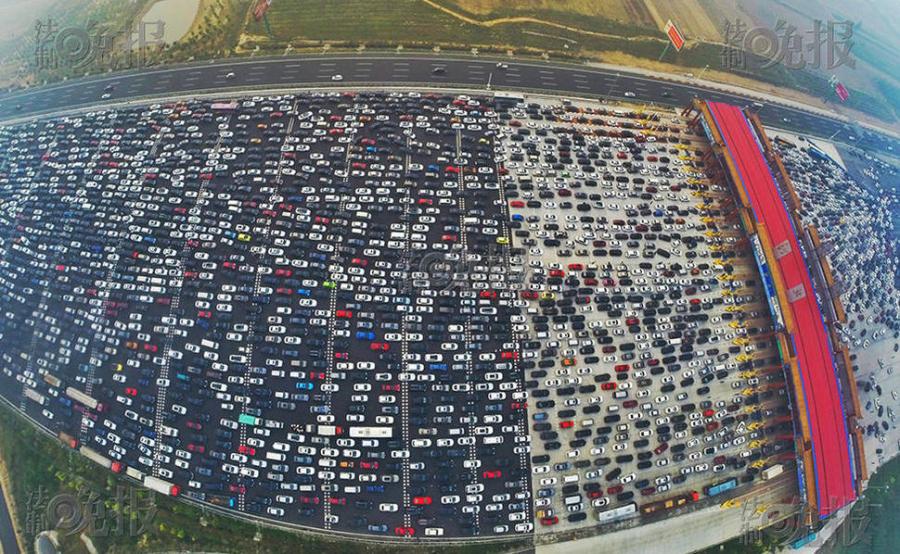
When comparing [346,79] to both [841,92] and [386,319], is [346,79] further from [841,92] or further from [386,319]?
[841,92]

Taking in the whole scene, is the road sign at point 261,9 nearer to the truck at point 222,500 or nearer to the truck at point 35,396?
the truck at point 35,396

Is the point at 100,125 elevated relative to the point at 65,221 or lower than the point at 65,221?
elevated

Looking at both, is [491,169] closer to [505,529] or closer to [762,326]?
[762,326]

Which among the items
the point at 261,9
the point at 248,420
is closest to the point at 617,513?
the point at 248,420

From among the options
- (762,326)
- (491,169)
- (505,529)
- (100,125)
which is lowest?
(505,529)

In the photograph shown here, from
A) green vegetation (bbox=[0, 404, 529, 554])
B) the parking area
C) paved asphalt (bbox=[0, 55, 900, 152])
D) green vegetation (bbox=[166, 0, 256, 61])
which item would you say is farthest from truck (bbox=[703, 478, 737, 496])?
green vegetation (bbox=[166, 0, 256, 61])

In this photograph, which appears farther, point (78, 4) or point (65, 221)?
point (78, 4)

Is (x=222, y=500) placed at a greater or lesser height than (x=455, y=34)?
lesser

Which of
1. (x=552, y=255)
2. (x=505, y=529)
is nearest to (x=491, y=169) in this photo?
(x=552, y=255)
